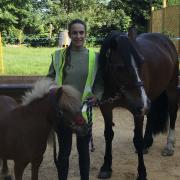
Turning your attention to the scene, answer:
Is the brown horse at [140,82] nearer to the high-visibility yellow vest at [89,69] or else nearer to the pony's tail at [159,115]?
the pony's tail at [159,115]

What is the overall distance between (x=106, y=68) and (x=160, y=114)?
228 centimetres

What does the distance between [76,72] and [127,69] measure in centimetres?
53

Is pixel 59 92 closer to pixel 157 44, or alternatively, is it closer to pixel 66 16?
pixel 157 44

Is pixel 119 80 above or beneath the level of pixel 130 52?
beneath

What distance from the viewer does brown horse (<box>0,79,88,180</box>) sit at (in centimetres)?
325

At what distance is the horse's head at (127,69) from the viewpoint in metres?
3.85

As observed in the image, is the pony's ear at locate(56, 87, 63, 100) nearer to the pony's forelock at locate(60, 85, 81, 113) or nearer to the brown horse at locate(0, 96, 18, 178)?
the pony's forelock at locate(60, 85, 81, 113)

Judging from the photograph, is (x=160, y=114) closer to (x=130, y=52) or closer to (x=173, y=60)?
(x=173, y=60)

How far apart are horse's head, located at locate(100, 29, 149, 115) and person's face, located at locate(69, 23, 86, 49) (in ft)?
1.59

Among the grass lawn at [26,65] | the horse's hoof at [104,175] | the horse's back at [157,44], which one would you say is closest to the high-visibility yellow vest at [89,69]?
the horse's hoof at [104,175]

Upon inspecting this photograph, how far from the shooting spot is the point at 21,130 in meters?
3.52

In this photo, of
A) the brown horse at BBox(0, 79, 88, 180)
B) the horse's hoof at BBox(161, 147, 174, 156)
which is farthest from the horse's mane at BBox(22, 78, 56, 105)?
the horse's hoof at BBox(161, 147, 174, 156)

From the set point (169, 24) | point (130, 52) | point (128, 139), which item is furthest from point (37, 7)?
point (130, 52)

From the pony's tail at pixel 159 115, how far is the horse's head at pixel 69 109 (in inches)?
116
